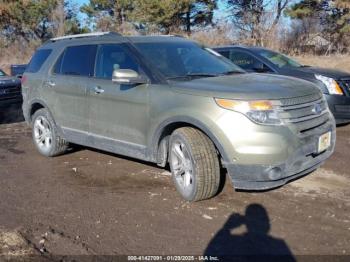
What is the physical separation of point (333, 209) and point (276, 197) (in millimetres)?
642

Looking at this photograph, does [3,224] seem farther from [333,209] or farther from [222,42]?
[222,42]

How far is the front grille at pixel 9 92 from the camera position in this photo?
11.6 meters

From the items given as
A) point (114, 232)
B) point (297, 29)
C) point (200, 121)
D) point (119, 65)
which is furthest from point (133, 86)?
point (297, 29)

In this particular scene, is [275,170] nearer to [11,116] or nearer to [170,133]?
[170,133]

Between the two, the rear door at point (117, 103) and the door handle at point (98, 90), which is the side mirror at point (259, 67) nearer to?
the rear door at point (117, 103)

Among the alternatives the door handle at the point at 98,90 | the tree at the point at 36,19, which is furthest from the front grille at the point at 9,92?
the tree at the point at 36,19

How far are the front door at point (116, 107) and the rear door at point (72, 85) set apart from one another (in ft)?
0.58

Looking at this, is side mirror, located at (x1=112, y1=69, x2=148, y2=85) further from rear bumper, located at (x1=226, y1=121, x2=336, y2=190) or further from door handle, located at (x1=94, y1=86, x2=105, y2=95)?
rear bumper, located at (x1=226, y1=121, x2=336, y2=190)

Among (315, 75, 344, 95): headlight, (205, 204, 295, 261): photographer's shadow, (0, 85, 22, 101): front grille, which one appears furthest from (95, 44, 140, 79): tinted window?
(0, 85, 22, 101): front grille

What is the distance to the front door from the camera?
5.35 m

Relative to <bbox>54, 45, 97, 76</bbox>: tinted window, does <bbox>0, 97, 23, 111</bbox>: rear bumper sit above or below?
below

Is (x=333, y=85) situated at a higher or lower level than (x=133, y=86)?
lower

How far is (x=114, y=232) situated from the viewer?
14.2 ft

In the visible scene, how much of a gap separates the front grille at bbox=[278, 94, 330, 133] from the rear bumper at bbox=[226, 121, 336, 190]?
14cm
